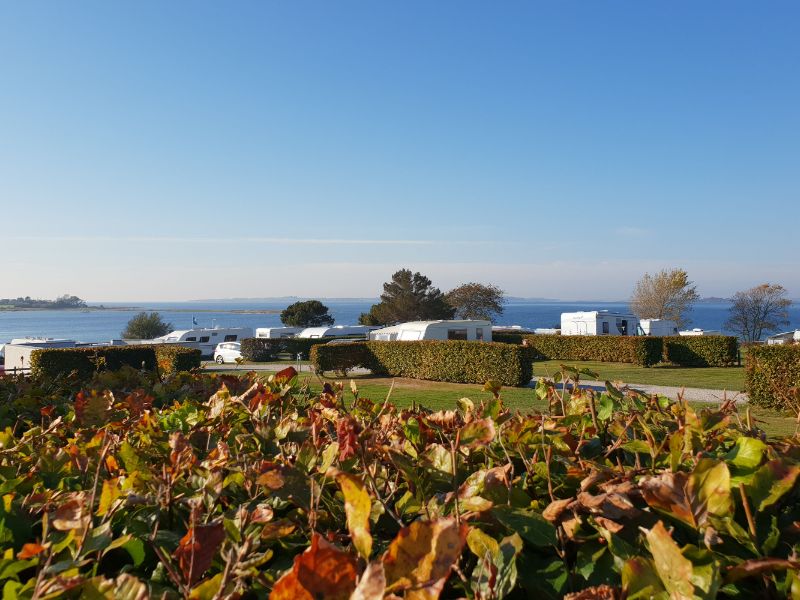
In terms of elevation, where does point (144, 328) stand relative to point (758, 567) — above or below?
below

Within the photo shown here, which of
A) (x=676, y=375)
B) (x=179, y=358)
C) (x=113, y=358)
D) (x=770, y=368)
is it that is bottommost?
(x=676, y=375)

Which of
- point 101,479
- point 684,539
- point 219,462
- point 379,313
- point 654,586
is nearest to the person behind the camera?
point 654,586

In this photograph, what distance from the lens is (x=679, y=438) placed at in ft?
4.06

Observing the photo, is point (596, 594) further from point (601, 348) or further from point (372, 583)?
point (601, 348)

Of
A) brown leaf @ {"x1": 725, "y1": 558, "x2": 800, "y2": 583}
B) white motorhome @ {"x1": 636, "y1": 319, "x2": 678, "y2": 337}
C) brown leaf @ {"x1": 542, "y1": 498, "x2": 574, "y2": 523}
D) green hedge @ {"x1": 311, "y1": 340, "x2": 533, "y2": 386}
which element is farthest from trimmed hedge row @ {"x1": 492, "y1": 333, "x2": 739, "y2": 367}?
brown leaf @ {"x1": 725, "y1": 558, "x2": 800, "y2": 583}

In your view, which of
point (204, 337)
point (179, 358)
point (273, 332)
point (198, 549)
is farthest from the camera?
point (273, 332)

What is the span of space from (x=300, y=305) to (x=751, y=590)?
47981mm

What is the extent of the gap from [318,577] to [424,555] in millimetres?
126

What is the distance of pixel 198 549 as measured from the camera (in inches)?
34.5

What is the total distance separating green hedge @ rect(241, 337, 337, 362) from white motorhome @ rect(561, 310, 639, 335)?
1382 centimetres

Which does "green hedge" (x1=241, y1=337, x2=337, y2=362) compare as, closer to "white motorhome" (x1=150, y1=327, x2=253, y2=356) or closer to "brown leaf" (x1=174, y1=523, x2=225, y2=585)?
"white motorhome" (x1=150, y1=327, x2=253, y2=356)

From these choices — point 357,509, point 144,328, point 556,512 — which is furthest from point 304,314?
point 357,509

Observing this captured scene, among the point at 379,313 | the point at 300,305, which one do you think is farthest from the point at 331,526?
the point at 300,305

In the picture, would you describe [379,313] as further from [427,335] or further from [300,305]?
[427,335]
